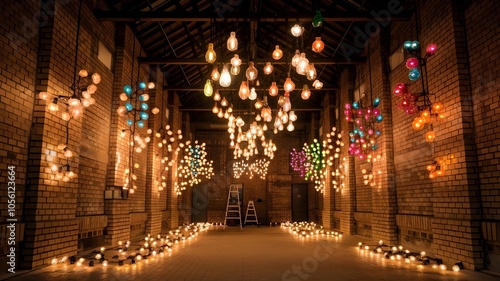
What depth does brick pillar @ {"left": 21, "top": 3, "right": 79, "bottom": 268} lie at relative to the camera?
5.14 m

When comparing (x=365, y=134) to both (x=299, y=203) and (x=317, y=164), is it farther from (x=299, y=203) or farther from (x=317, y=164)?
(x=299, y=203)

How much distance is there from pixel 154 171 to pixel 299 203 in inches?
369

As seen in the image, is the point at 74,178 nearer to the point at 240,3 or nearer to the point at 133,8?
the point at 133,8

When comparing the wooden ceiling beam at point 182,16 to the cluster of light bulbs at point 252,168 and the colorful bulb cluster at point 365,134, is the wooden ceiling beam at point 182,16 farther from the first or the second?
the cluster of light bulbs at point 252,168

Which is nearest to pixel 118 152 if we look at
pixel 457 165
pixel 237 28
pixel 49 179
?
pixel 49 179

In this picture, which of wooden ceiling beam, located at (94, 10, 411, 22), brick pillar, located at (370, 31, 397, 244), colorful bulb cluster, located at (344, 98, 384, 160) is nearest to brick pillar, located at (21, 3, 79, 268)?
wooden ceiling beam, located at (94, 10, 411, 22)

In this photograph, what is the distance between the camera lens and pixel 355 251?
7.39 meters

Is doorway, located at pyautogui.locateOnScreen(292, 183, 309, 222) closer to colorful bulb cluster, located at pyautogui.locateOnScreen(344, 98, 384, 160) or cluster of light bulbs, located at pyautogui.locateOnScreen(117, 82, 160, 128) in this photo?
colorful bulb cluster, located at pyautogui.locateOnScreen(344, 98, 384, 160)

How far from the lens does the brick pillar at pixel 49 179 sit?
514cm

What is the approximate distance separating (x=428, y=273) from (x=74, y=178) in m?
5.91

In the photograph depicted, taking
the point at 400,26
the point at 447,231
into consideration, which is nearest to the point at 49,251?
the point at 447,231

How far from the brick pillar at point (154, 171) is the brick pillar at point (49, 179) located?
5064 millimetres

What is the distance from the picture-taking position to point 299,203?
731 inches

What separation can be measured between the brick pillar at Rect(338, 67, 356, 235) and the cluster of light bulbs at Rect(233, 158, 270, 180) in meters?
6.15
